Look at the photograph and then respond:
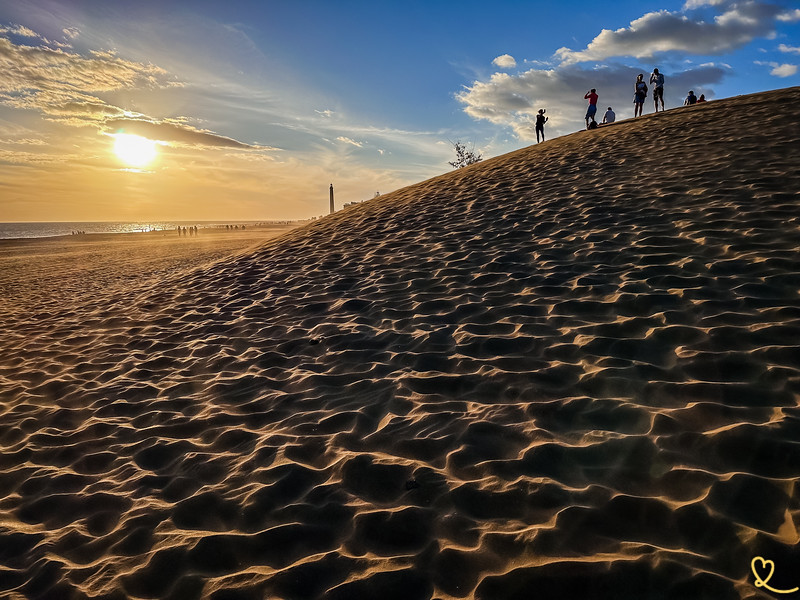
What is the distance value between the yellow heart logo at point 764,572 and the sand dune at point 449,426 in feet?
0.11

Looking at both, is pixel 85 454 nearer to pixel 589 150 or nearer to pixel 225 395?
pixel 225 395

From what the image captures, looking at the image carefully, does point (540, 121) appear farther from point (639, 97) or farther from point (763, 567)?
point (763, 567)

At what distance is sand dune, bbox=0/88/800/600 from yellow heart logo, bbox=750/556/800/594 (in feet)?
0.11

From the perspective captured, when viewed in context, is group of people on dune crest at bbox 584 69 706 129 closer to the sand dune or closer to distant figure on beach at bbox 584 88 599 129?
distant figure on beach at bbox 584 88 599 129

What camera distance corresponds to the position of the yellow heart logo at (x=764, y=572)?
195 cm

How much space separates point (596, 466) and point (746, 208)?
20.7ft

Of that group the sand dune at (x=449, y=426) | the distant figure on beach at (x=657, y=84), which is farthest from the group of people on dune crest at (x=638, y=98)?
the sand dune at (x=449, y=426)

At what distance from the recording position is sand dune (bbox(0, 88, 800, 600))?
2320 mm

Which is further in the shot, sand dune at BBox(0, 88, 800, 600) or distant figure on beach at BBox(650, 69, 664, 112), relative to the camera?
distant figure on beach at BBox(650, 69, 664, 112)

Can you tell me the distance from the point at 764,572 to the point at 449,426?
75.2 inches

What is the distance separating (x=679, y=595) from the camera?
1.97 m

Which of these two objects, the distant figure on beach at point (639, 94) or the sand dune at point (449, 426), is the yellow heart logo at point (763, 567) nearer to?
the sand dune at point (449, 426)

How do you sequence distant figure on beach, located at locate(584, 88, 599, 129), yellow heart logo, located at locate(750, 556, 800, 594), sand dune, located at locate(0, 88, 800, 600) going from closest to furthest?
yellow heart logo, located at locate(750, 556, 800, 594)
sand dune, located at locate(0, 88, 800, 600)
distant figure on beach, located at locate(584, 88, 599, 129)

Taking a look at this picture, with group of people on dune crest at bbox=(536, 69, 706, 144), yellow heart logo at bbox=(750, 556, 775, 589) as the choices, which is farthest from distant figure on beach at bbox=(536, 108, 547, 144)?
yellow heart logo at bbox=(750, 556, 775, 589)
